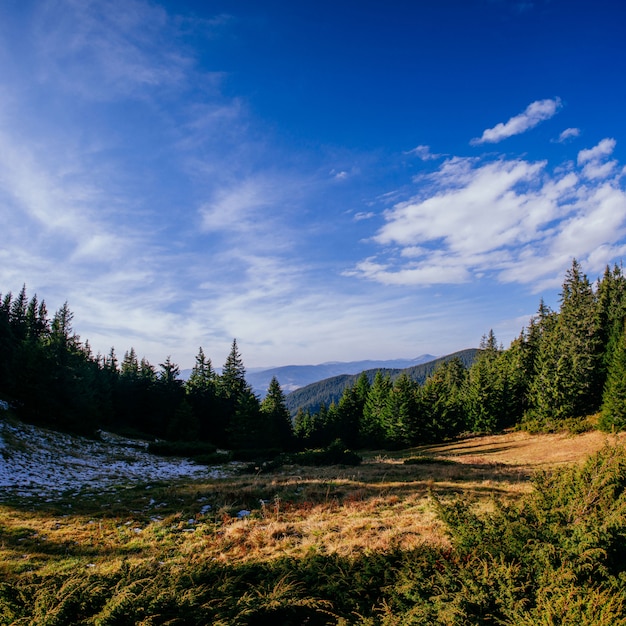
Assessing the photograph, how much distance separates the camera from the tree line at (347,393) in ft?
107

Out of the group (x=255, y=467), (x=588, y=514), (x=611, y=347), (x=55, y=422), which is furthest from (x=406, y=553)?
(x=611, y=347)

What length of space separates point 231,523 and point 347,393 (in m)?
55.9

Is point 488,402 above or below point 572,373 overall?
below

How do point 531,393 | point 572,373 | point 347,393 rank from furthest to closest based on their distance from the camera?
point 347,393
point 531,393
point 572,373

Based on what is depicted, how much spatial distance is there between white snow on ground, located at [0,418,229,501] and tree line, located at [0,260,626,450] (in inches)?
251

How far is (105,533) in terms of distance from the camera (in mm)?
9852

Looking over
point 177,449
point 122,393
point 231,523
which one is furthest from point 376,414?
point 231,523

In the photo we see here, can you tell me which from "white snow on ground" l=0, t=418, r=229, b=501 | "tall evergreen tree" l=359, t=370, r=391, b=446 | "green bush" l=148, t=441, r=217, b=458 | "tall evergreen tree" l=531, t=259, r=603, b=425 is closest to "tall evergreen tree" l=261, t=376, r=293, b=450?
"tall evergreen tree" l=359, t=370, r=391, b=446

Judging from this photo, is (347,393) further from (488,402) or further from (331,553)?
(331,553)

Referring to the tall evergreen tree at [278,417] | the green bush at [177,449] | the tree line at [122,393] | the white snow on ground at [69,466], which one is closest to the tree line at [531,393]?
the tall evergreen tree at [278,417]

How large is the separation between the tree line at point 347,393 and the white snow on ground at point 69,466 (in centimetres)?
637

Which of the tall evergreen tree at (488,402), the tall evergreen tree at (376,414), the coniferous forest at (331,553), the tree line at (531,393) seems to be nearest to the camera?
the coniferous forest at (331,553)

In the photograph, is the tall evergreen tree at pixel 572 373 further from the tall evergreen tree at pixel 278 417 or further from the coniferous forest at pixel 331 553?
the tall evergreen tree at pixel 278 417

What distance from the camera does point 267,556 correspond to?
7.68 meters
